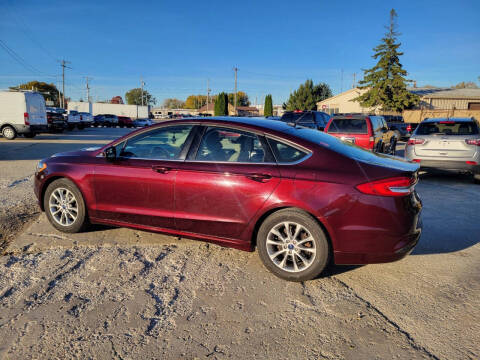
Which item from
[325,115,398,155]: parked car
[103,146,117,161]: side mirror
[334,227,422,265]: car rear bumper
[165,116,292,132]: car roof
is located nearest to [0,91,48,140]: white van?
[325,115,398,155]: parked car

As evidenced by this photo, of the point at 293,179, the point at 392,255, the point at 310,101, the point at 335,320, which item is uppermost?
the point at 310,101

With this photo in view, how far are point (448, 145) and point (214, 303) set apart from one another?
7422mm

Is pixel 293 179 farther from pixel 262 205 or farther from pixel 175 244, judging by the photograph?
pixel 175 244

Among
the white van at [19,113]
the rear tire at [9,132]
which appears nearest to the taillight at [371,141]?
the white van at [19,113]

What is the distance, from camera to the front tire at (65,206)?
4.46m

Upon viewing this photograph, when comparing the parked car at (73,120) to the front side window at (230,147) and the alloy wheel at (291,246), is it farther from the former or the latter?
the alloy wheel at (291,246)

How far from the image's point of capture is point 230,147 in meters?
3.77

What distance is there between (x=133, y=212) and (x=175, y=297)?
1.36m

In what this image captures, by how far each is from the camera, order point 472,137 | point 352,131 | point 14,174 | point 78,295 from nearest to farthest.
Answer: point 78,295 → point 472,137 → point 14,174 → point 352,131

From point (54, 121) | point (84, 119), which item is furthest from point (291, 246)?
point (84, 119)

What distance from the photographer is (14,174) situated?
8961mm

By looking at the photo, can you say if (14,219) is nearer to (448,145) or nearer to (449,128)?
(448,145)

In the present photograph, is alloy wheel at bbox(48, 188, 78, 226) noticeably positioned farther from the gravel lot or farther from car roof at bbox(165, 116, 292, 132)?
car roof at bbox(165, 116, 292, 132)

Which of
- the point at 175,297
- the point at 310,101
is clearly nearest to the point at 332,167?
the point at 175,297
